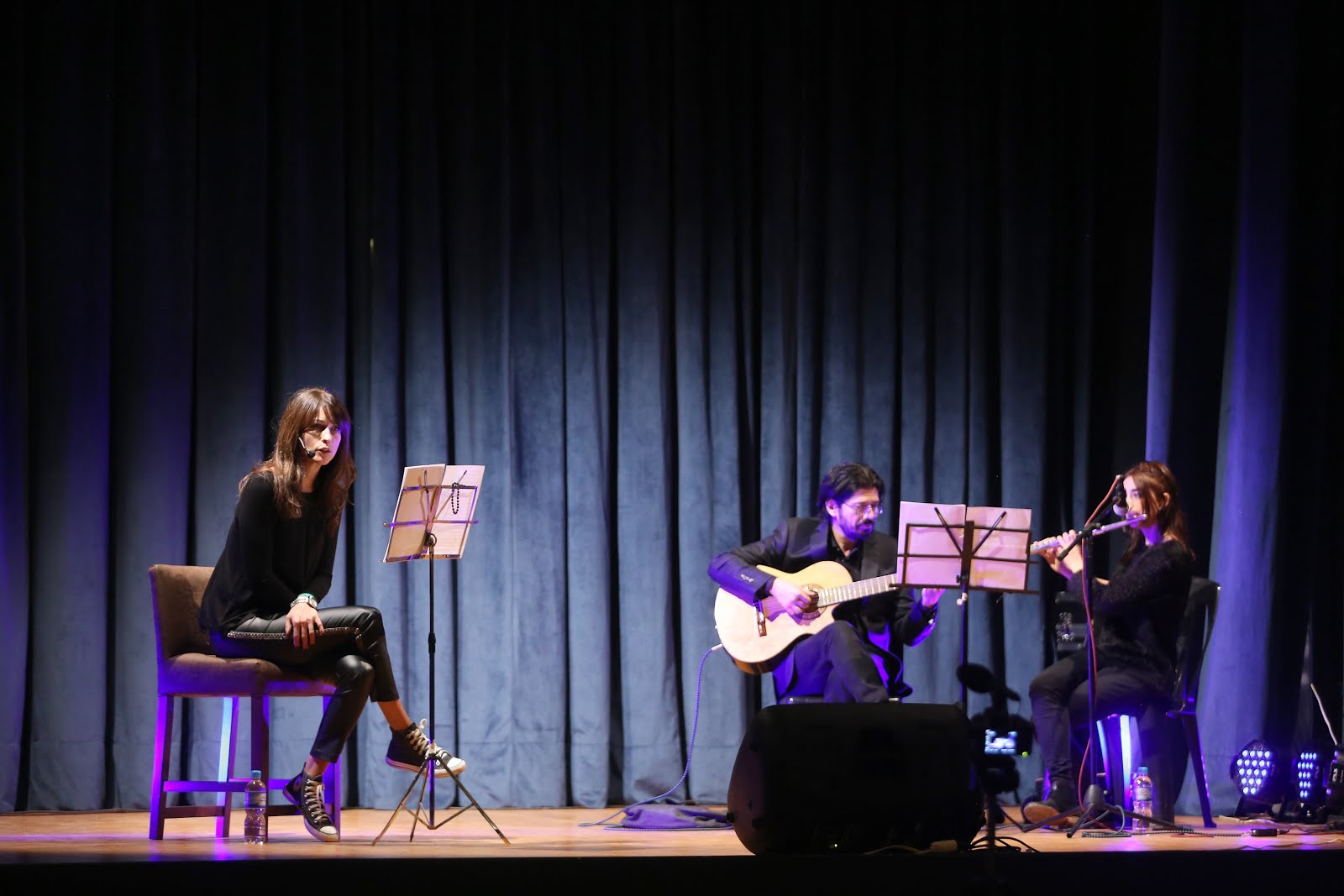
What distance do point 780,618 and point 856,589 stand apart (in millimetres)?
298

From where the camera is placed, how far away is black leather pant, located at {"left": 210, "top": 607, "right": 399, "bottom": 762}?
3.99m

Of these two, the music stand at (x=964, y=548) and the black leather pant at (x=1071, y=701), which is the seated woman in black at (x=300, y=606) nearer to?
the music stand at (x=964, y=548)

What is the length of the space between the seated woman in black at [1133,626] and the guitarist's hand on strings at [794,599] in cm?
80

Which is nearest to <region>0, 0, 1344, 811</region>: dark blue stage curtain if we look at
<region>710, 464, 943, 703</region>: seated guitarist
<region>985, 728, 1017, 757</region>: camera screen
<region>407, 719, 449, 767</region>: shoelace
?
<region>985, 728, 1017, 757</region>: camera screen

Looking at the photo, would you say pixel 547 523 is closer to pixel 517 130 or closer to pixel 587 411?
pixel 587 411

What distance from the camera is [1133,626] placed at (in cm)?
476

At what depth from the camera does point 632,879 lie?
6.67 ft

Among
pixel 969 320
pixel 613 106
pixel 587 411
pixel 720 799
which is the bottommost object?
pixel 720 799

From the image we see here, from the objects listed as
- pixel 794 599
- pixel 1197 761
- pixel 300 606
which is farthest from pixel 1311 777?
pixel 300 606

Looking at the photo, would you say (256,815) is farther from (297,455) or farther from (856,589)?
(856,589)

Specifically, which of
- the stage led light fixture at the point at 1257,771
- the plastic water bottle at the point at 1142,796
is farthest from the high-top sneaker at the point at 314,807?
the stage led light fixture at the point at 1257,771

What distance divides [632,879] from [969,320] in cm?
400

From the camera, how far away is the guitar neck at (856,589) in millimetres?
4613

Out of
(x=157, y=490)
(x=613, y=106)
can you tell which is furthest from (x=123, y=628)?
(x=613, y=106)
